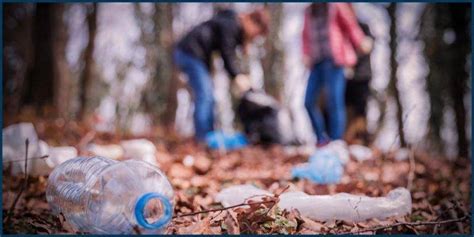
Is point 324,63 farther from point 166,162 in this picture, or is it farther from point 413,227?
point 413,227

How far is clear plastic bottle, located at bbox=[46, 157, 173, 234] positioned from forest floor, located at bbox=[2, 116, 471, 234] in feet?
0.65

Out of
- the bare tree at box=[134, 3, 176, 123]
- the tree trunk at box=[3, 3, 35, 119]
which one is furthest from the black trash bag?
the bare tree at box=[134, 3, 176, 123]

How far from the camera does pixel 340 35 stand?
455 cm

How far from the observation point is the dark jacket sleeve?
4.65m

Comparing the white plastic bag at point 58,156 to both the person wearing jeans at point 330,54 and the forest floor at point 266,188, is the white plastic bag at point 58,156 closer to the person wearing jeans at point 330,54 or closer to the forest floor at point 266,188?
the forest floor at point 266,188

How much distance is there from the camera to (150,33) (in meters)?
10.1

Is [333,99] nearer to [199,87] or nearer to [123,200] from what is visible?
[199,87]

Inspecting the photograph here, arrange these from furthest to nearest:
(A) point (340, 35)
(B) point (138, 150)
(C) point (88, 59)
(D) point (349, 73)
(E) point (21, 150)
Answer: (C) point (88, 59)
(D) point (349, 73)
(A) point (340, 35)
(B) point (138, 150)
(E) point (21, 150)

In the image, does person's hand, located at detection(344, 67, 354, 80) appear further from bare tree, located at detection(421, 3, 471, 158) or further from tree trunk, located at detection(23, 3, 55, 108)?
tree trunk, located at detection(23, 3, 55, 108)

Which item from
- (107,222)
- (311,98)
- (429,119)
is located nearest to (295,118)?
(311,98)

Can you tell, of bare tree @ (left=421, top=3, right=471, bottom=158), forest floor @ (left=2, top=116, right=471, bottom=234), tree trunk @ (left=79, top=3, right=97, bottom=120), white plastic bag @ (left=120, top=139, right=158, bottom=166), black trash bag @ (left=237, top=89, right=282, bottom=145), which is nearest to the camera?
forest floor @ (left=2, top=116, right=471, bottom=234)

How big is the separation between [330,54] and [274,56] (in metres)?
5.57

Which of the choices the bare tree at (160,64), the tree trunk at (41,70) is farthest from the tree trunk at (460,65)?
the tree trunk at (41,70)

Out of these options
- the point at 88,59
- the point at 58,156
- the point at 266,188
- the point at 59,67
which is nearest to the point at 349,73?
the point at 266,188
